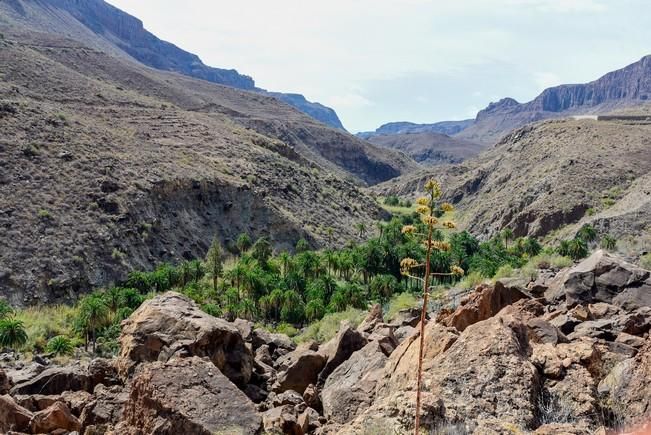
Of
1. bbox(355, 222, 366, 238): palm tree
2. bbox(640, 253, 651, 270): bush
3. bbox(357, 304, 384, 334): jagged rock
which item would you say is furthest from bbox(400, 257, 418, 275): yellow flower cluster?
bbox(355, 222, 366, 238): palm tree

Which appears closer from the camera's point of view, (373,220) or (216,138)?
(216,138)

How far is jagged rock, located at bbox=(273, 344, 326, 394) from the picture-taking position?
13.6 m

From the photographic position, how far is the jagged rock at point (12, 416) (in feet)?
36.7

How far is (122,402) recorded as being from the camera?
12078 millimetres

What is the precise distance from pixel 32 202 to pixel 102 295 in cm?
1326

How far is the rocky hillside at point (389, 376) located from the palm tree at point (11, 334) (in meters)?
20.7

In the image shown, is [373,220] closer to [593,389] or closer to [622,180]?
[622,180]

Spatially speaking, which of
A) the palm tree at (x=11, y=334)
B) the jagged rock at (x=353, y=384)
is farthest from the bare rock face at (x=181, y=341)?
the palm tree at (x=11, y=334)

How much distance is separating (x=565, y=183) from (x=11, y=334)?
65.9 metres

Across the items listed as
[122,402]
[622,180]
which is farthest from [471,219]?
[122,402]

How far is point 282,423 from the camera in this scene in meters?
10.1

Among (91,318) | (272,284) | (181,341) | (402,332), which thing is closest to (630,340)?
(402,332)

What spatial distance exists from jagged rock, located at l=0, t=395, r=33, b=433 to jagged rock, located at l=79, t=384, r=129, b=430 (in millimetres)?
1061

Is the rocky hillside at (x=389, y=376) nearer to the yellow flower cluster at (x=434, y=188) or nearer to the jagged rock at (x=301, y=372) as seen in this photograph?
the jagged rock at (x=301, y=372)
